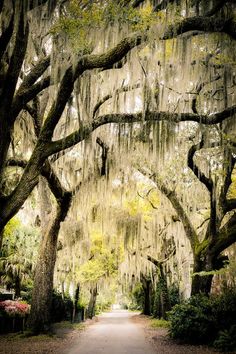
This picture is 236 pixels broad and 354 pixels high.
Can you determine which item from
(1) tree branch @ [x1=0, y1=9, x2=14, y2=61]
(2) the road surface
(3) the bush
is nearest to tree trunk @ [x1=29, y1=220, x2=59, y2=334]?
(2) the road surface

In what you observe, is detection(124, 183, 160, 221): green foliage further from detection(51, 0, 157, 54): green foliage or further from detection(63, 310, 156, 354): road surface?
detection(51, 0, 157, 54): green foliage

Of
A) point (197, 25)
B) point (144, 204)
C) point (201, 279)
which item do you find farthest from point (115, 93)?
point (144, 204)

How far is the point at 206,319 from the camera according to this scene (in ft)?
33.4

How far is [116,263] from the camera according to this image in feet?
85.5

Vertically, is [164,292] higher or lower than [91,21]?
lower

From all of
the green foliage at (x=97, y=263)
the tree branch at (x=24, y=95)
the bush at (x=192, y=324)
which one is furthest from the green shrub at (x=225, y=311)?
the green foliage at (x=97, y=263)

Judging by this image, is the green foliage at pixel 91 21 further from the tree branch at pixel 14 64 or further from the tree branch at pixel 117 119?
the tree branch at pixel 117 119

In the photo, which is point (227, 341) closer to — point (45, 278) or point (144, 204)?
point (45, 278)

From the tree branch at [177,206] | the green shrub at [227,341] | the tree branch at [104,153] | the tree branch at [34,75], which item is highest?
the tree branch at [34,75]

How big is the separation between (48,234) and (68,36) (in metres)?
6.87

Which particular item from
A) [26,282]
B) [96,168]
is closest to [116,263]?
[26,282]

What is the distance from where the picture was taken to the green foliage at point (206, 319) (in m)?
9.91

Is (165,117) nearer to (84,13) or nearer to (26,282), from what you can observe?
(84,13)

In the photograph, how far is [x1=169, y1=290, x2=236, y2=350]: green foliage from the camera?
9906 millimetres
